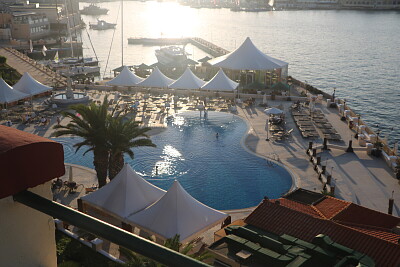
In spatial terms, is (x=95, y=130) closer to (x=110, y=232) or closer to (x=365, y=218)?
(x=365, y=218)

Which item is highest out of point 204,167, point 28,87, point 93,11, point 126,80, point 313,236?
point 93,11

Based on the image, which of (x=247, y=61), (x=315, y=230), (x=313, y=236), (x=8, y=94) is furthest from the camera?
(x=247, y=61)

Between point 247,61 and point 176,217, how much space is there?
29337mm

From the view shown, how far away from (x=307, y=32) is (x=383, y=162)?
360 feet

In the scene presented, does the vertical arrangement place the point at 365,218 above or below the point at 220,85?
below

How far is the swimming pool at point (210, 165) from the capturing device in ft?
72.7

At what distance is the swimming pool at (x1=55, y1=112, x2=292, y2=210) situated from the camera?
22172mm

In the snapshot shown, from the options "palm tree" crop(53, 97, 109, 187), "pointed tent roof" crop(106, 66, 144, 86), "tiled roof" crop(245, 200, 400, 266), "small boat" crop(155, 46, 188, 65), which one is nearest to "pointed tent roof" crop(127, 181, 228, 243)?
"tiled roof" crop(245, 200, 400, 266)

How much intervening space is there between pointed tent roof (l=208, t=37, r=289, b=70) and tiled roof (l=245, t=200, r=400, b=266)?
26.6 meters

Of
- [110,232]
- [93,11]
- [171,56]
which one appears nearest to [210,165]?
[110,232]

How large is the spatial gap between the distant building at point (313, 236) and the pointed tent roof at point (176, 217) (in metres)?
0.76

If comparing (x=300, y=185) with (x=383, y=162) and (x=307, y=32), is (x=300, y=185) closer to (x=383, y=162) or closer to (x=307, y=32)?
(x=383, y=162)

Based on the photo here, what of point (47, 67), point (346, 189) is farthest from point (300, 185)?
point (47, 67)

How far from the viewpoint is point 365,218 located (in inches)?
689
